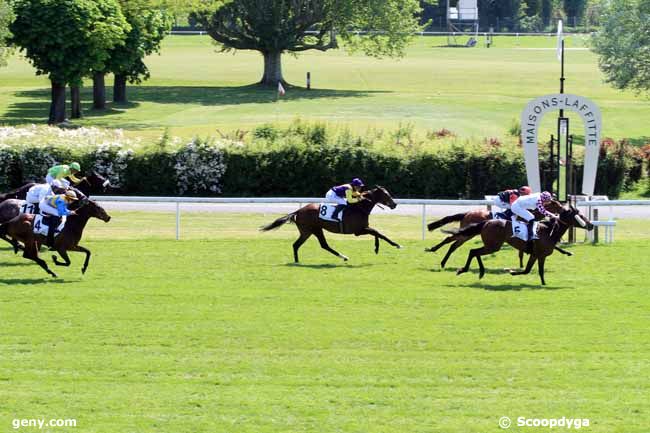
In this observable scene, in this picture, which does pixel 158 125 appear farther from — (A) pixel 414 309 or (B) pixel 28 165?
(A) pixel 414 309

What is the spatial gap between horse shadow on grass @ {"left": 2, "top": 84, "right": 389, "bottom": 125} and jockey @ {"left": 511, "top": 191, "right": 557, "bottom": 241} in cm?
2931

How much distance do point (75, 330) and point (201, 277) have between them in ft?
12.7

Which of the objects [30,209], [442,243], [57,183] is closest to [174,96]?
→ [30,209]

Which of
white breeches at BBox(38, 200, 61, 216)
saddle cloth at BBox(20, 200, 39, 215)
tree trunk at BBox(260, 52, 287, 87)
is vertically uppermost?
tree trunk at BBox(260, 52, 287, 87)

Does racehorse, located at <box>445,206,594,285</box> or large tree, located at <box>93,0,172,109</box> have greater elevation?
large tree, located at <box>93,0,172,109</box>

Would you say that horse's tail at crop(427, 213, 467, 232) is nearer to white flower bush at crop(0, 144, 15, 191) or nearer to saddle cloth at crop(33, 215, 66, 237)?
saddle cloth at crop(33, 215, 66, 237)

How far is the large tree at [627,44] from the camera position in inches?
1666

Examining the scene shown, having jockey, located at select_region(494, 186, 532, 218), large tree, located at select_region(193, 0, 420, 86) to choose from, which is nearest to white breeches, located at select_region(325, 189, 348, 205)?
jockey, located at select_region(494, 186, 532, 218)

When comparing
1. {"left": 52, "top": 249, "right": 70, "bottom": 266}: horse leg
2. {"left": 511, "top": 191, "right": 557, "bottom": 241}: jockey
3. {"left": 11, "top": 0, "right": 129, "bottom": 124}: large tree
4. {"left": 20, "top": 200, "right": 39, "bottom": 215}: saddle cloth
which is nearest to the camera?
{"left": 511, "top": 191, "right": 557, "bottom": 241}: jockey

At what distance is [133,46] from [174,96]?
30.8 ft

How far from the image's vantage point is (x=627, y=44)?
4225 centimetres

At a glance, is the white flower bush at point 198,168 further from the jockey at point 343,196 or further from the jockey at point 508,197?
A: the jockey at point 508,197

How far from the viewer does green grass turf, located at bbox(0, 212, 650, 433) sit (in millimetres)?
10195

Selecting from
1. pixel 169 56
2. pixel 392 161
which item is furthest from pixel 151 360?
pixel 169 56
